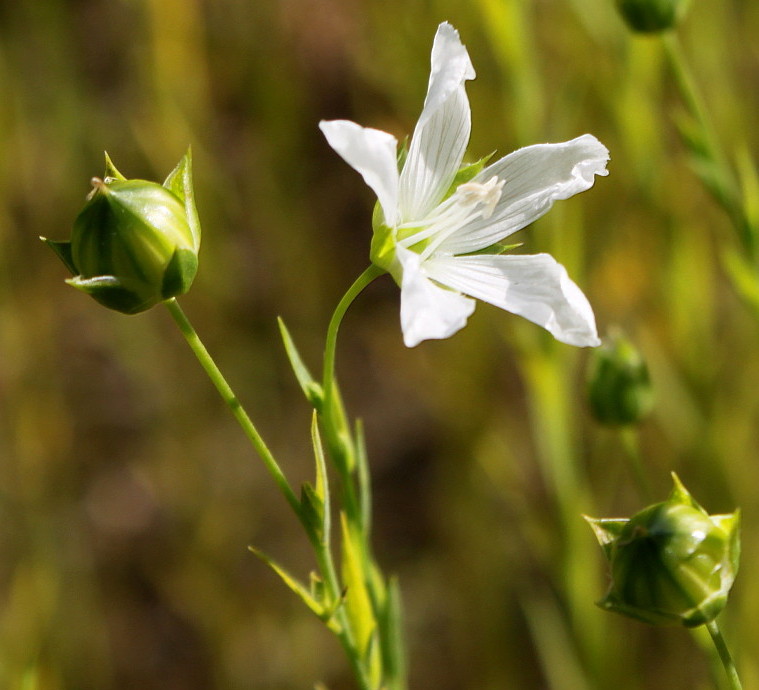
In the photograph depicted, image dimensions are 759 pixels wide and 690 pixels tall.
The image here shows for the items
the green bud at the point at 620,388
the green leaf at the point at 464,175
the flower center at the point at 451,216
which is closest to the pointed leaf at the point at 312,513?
the flower center at the point at 451,216

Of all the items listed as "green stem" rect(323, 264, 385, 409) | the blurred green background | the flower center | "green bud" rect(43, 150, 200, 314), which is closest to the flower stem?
"green stem" rect(323, 264, 385, 409)

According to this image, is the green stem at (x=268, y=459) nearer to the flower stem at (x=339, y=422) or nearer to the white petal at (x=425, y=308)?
the flower stem at (x=339, y=422)

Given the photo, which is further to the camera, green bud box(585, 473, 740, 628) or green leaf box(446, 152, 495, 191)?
green leaf box(446, 152, 495, 191)

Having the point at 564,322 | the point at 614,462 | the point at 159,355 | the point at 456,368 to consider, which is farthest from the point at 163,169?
the point at 564,322

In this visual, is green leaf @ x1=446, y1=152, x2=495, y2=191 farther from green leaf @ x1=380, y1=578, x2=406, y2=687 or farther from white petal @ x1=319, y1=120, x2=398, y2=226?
green leaf @ x1=380, y1=578, x2=406, y2=687

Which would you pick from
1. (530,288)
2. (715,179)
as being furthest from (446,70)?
(715,179)

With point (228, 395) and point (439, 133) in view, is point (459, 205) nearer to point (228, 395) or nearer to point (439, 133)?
point (439, 133)
